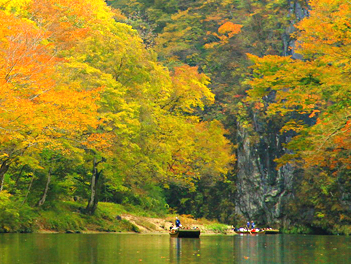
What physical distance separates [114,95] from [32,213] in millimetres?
8238

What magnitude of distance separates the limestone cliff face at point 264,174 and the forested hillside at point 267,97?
0.29 ft

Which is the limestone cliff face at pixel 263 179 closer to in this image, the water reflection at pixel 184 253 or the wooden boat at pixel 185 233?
the wooden boat at pixel 185 233

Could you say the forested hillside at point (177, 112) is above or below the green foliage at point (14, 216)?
above

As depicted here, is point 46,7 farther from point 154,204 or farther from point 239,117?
point 239,117

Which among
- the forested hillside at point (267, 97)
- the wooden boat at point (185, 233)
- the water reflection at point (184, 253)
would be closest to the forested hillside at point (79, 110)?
the wooden boat at point (185, 233)

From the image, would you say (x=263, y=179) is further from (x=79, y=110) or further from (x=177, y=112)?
(x=79, y=110)

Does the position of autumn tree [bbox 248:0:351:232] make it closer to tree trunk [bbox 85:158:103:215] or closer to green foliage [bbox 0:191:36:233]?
tree trunk [bbox 85:158:103:215]

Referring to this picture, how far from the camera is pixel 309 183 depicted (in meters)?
46.0

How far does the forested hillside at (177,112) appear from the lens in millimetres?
23781

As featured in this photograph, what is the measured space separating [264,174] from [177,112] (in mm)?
12760

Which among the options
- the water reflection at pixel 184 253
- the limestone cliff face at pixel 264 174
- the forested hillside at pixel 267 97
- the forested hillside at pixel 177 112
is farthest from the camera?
the limestone cliff face at pixel 264 174

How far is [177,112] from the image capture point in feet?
133

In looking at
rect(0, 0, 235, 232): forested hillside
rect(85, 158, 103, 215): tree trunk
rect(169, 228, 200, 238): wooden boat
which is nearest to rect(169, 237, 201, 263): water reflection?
rect(0, 0, 235, 232): forested hillside

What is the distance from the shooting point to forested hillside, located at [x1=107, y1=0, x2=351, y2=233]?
24.6 metres
